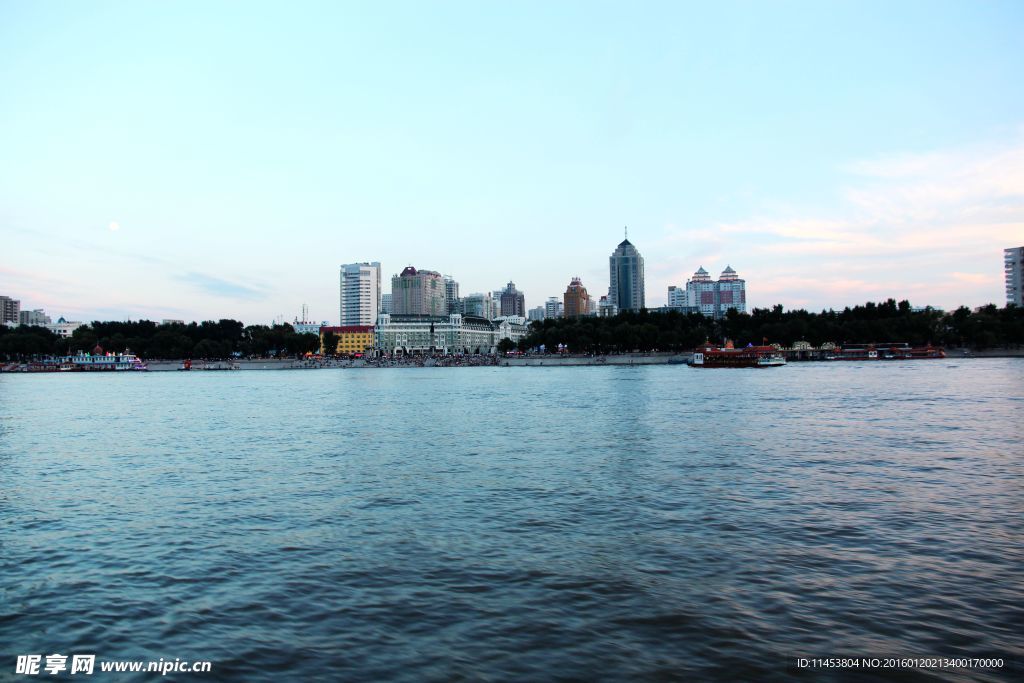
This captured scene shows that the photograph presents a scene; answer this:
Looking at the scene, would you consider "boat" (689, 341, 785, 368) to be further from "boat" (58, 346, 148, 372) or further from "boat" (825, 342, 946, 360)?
"boat" (58, 346, 148, 372)

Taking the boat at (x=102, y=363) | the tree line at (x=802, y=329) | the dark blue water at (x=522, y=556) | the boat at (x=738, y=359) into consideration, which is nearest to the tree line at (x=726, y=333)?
the tree line at (x=802, y=329)

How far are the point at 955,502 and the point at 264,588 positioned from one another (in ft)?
58.0

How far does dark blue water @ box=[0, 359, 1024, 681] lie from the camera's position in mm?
10586

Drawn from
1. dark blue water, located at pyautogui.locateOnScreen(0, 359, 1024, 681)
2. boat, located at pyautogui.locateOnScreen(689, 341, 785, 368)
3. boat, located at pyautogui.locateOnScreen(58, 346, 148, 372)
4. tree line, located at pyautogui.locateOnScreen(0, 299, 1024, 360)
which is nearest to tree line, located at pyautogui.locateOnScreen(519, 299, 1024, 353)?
tree line, located at pyautogui.locateOnScreen(0, 299, 1024, 360)

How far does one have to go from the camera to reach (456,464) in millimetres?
27469

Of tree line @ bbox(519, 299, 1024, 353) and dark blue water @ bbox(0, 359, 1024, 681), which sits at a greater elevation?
tree line @ bbox(519, 299, 1024, 353)

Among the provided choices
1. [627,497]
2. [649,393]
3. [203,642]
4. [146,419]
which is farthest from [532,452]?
[649,393]

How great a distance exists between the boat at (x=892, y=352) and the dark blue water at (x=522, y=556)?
146 meters

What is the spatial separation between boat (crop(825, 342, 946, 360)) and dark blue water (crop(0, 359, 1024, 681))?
145871mm

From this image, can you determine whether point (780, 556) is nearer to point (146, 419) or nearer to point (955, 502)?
point (955, 502)

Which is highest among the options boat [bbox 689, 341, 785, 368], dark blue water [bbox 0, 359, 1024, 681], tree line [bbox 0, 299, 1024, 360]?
tree line [bbox 0, 299, 1024, 360]

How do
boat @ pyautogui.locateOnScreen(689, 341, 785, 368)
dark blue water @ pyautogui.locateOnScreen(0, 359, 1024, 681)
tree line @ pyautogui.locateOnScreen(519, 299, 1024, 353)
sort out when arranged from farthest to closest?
tree line @ pyautogui.locateOnScreen(519, 299, 1024, 353)
boat @ pyautogui.locateOnScreen(689, 341, 785, 368)
dark blue water @ pyautogui.locateOnScreen(0, 359, 1024, 681)

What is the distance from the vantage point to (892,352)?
542 ft

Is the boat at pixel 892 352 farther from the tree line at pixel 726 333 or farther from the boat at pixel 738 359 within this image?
the boat at pixel 738 359
